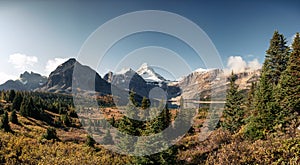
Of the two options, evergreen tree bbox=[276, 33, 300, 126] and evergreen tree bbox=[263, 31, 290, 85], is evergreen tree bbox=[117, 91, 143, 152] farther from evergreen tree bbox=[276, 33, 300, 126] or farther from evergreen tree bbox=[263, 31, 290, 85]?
evergreen tree bbox=[263, 31, 290, 85]

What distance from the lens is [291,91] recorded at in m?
25.7

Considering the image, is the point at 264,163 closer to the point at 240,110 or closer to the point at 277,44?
the point at 240,110

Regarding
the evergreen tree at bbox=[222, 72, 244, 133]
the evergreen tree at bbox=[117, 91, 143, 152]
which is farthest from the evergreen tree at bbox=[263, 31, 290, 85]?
the evergreen tree at bbox=[117, 91, 143, 152]

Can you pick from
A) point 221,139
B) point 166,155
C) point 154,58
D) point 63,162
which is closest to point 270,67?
point 221,139

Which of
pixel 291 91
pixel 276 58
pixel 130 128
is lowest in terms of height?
pixel 130 128

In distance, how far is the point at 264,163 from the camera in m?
16.2

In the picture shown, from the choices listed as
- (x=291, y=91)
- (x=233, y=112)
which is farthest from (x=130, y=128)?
(x=233, y=112)

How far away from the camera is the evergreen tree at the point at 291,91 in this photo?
Answer: 23984mm

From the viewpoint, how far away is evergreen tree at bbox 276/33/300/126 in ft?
78.7

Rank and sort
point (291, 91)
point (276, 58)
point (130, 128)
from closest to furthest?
point (130, 128), point (291, 91), point (276, 58)

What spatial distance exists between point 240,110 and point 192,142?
12.1 m

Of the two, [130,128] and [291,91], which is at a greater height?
[291,91]

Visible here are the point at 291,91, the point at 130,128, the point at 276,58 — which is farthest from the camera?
the point at 276,58

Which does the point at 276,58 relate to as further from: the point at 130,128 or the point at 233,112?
the point at 130,128
